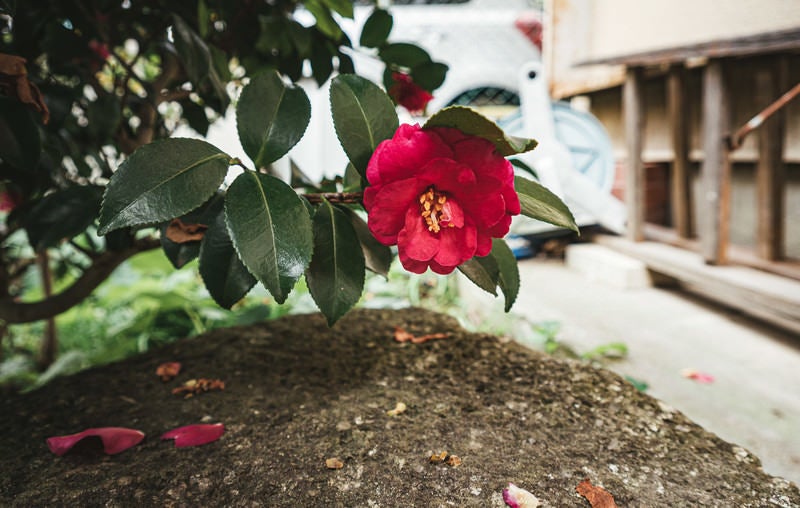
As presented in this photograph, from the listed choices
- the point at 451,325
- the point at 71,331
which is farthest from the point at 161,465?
the point at 71,331

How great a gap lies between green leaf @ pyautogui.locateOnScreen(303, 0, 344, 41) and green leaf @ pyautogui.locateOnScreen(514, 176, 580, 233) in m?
0.50

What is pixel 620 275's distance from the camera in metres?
2.77

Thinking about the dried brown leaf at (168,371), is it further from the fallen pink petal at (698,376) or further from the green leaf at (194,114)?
the fallen pink petal at (698,376)

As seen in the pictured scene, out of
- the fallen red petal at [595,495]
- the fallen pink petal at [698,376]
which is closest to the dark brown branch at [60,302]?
the fallen red petal at [595,495]

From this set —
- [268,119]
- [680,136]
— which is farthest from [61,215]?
[680,136]

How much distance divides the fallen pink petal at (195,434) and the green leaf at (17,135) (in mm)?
377

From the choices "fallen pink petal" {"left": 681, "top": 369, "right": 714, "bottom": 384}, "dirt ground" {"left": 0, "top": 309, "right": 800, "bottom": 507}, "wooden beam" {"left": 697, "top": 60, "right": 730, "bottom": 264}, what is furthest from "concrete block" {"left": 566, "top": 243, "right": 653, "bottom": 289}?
"dirt ground" {"left": 0, "top": 309, "right": 800, "bottom": 507}

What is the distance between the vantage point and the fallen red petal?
655 mm

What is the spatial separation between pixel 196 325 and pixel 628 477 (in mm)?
1675

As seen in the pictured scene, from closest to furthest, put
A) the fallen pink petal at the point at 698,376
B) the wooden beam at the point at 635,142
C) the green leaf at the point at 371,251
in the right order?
the green leaf at the point at 371,251
the fallen pink petal at the point at 698,376
the wooden beam at the point at 635,142

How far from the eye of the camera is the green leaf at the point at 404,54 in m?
0.99

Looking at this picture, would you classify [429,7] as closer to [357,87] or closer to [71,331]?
[71,331]

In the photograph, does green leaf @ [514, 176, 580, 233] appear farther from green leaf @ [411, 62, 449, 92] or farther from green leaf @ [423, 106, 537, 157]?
green leaf @ [411, 62, 449, 92]

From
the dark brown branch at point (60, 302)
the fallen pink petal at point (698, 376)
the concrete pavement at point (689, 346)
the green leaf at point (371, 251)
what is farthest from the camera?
the fallen pink petal at point (698, 376)
